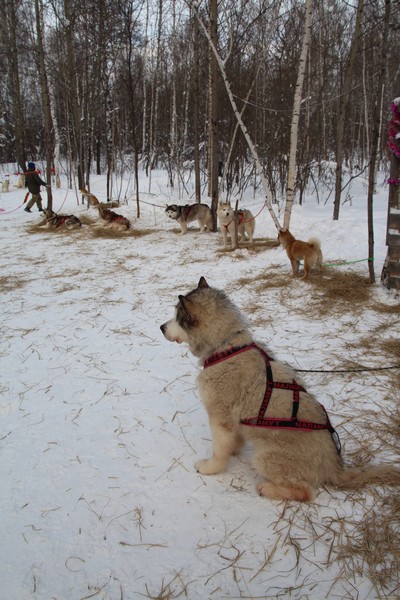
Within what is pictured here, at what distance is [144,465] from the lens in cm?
276

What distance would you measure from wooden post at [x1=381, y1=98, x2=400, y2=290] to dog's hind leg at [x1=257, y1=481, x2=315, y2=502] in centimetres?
438

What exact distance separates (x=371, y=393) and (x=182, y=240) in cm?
911

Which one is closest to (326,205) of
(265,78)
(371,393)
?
(265,78)

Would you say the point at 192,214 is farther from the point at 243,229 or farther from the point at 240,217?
the point at 240,217

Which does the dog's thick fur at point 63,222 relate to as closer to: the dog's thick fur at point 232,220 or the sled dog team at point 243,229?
the sled dog team at point 243,229

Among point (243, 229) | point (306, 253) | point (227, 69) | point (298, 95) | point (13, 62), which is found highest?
point (13, 62)

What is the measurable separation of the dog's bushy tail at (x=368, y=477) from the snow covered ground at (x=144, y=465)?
0.24ft

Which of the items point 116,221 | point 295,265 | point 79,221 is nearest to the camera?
point 295,265

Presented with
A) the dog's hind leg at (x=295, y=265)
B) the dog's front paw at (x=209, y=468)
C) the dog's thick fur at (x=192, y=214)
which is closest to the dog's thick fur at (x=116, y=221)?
the dog's thick fur at (x=192, y=214)

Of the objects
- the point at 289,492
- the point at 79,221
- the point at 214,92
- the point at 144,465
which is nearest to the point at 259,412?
the point at 289,492

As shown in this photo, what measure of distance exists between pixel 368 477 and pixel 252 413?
0.86m

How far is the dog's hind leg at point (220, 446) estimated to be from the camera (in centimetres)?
251

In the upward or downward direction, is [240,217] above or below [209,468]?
above

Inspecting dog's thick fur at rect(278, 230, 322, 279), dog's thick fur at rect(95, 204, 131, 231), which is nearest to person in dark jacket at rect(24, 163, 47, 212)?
dog's thick fur at rect(95, 204, 131, 231)
